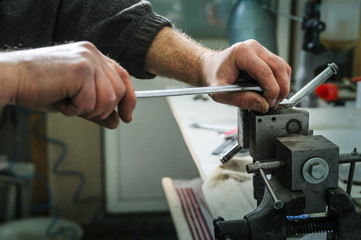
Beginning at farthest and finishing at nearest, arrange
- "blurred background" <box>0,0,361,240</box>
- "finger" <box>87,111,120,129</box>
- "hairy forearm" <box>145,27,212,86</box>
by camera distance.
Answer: "blurred background" <box>0,0,361,240</box>, "hairy forearm" <box>145,27,212,86</box>, "finger" <box>87,111,120,129</box>

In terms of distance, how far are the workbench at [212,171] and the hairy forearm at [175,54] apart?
210 mm

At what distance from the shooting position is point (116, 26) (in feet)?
4.12

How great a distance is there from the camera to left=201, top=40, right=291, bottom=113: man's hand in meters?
0.89

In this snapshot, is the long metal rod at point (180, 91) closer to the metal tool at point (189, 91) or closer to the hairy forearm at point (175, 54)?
the metal tool at point (189, 91)

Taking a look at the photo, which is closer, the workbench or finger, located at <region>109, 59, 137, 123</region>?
finger, located at <region>109, 59, 137, 123</region>

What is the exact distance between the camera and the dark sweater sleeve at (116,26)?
48.1 inches

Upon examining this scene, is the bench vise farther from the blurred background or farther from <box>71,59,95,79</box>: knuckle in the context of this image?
the blurred background

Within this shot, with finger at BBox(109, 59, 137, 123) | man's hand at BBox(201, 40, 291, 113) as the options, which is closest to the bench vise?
man's hand at BBox(201, 40, 291, 113)

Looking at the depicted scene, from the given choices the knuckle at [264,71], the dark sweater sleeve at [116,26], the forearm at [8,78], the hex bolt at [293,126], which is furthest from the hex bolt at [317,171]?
the dark sweater sleeve at [116,26]

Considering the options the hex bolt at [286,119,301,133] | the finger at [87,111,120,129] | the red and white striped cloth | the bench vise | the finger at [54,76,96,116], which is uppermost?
the finger at [54,76,96,116]

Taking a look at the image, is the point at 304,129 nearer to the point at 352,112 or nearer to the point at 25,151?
the point at 352,112

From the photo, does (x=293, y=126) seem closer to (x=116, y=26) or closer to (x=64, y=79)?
(x=64, y=79)

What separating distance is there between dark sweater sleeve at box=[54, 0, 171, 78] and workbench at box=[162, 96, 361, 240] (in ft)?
0.86

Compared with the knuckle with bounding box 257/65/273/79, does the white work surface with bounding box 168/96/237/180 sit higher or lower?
lower
